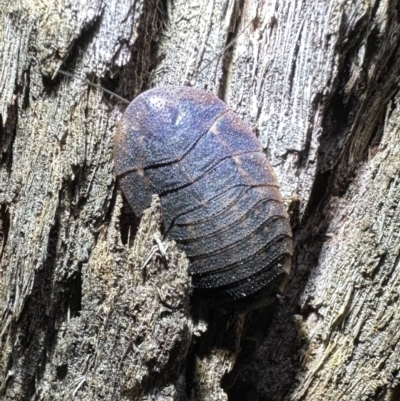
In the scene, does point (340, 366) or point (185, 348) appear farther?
point (340, 366)

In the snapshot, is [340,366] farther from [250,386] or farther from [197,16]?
[197,16]

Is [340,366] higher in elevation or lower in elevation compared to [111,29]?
lower

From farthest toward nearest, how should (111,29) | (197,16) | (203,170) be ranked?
(197,16)
(111,29)
(203,170)

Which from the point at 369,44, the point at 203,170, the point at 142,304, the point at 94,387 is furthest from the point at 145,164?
the point at 369,44

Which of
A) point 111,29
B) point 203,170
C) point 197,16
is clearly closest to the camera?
point 203,170
